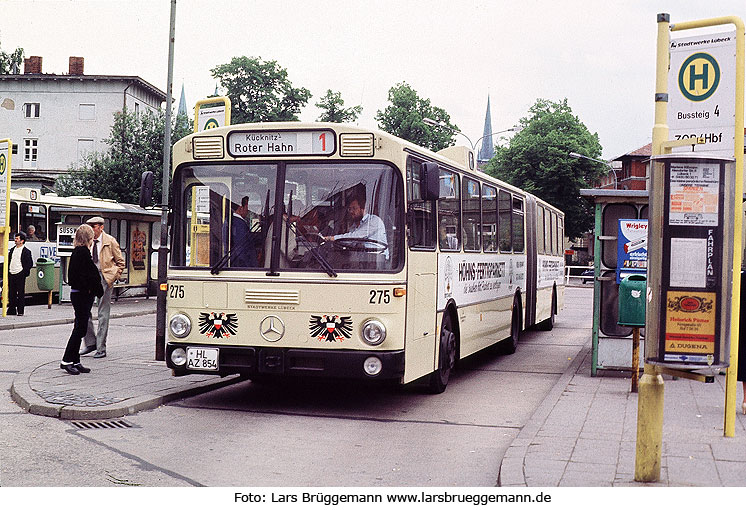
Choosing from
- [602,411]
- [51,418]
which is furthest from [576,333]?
[51,418]

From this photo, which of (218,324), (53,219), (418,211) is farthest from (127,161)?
(418,211)

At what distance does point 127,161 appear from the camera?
42781 mm

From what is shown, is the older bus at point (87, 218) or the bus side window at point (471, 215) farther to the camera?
the older bus at point (87, 218)

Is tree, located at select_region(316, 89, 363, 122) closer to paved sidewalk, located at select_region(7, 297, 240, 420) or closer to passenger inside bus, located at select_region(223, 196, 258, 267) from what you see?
paved sidewalk, located at select_region(7, 297, 240, 420)

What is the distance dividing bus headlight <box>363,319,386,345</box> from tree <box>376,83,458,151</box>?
215ft

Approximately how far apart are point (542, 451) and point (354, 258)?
9.27ft

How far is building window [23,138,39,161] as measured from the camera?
2532 inches

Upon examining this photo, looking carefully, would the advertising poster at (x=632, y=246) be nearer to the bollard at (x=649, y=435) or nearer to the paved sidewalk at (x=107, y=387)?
the paved sidewalk at (x=107, y=387)

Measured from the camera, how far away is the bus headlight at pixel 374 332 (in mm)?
8672

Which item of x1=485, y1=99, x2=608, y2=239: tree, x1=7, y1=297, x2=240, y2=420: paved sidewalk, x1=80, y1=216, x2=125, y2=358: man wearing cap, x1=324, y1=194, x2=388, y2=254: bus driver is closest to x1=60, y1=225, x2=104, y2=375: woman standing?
x1=7, y1=297, x2=240, y2=420: paved sidewalk

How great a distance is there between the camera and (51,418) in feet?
27.9

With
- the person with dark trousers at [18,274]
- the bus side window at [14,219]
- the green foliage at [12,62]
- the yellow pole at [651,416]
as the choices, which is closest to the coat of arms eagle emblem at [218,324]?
the yellow pole at [651,416]

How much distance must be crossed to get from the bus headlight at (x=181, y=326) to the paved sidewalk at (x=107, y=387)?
0.74m
